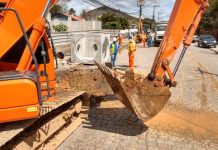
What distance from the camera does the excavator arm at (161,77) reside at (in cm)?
626

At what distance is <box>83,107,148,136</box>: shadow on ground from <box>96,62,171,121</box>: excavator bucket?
1.12m

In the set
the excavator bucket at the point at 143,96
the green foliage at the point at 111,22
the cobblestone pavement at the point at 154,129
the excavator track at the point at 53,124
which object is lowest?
the cobblestone pavement at the point at 154,129

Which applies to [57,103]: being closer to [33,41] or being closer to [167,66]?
[33,41]

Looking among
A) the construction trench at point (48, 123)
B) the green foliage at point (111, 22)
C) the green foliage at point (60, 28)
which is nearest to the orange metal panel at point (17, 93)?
the construction trench at point (48, 123)

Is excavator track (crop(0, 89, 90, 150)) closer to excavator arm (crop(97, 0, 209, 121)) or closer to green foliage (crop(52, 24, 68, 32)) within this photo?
excavator arm (crop(97, 0, 209, 121))

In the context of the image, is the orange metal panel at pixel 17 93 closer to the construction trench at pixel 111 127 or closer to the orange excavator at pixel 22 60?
the orange excavator at pixel 22 60

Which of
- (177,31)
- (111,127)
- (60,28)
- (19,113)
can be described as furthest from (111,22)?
(19,113)

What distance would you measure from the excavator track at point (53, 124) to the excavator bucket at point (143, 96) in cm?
118

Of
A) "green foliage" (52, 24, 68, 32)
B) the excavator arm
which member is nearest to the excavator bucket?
the excavator arm

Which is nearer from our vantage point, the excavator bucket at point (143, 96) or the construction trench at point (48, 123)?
the construction trench at point (48, 123)

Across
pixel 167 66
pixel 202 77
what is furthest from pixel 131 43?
pixel 167 66

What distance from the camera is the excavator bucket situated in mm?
6211

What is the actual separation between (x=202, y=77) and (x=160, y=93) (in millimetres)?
9033

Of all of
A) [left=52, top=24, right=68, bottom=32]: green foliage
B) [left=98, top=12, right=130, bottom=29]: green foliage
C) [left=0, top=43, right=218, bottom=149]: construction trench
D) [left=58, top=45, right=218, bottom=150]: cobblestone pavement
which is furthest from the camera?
[left=98, top=12, right=130, bottom=29]: green foliage
